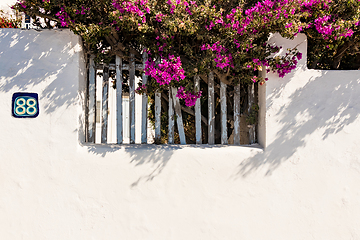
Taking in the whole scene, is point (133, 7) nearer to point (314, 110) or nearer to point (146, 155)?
point (146, 155)

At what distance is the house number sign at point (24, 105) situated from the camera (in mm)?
3141

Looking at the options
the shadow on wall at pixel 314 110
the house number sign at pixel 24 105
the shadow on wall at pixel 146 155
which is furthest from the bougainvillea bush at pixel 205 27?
the house number sign at pixel 24 105

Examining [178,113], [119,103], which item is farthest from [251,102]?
[119,103]

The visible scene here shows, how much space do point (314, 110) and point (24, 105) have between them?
11.8 ft

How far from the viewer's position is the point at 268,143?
3246 millimetres

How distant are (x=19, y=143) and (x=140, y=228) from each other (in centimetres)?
181

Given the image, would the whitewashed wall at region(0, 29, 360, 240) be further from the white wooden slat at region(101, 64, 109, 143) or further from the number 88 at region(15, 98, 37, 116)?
the white wooden slat at region(101, 64, 109, 143)

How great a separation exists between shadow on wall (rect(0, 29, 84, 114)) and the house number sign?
75 mm

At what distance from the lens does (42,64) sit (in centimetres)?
318

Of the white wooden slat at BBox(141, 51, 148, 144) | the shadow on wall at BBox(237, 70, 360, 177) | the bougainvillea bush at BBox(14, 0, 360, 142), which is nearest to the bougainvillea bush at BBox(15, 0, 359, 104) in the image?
the bougainvillea bush at BBox(14, 0, 360, 142)

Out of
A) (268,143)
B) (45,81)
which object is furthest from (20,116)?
(268,143)

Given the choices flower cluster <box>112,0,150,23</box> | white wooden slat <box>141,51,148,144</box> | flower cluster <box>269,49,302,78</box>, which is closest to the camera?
flower cluster <box>112,0,150,23</box>

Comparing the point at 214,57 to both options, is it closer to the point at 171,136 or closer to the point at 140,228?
the point at 171,136

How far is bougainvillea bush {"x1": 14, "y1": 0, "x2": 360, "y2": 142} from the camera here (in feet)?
9.62
